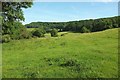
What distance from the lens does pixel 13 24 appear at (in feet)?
115

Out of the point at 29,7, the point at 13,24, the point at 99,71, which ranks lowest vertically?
the point at 99,71

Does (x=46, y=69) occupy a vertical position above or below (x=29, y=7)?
below

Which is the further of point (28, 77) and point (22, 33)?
point (22, 33)

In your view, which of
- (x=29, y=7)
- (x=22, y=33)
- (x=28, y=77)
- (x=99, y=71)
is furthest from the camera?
(x=22, y=33)

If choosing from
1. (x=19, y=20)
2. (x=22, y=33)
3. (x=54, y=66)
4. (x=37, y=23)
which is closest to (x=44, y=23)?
(x=37, y=23)

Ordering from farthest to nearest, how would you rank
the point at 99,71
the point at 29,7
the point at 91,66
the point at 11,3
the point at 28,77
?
the point at 29,7, the point at 11,3, the point at 91,66, the point at 99,71, the point at 28,77

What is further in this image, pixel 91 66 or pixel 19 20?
pixel 19 20

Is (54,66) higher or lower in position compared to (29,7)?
lower

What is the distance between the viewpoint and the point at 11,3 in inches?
1206

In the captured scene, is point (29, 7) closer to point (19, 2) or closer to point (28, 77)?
point (19, 2)

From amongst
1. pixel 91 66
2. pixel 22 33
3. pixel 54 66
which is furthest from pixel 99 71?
pixel 22 33

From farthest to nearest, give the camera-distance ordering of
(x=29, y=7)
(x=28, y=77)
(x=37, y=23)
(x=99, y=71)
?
(x=37, y=23)
(x=29, y=7)
(x=99, y=71)
(x=28, y=77)

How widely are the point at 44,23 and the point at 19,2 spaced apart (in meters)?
132

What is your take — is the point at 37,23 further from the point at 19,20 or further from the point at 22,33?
the point at 19,20
